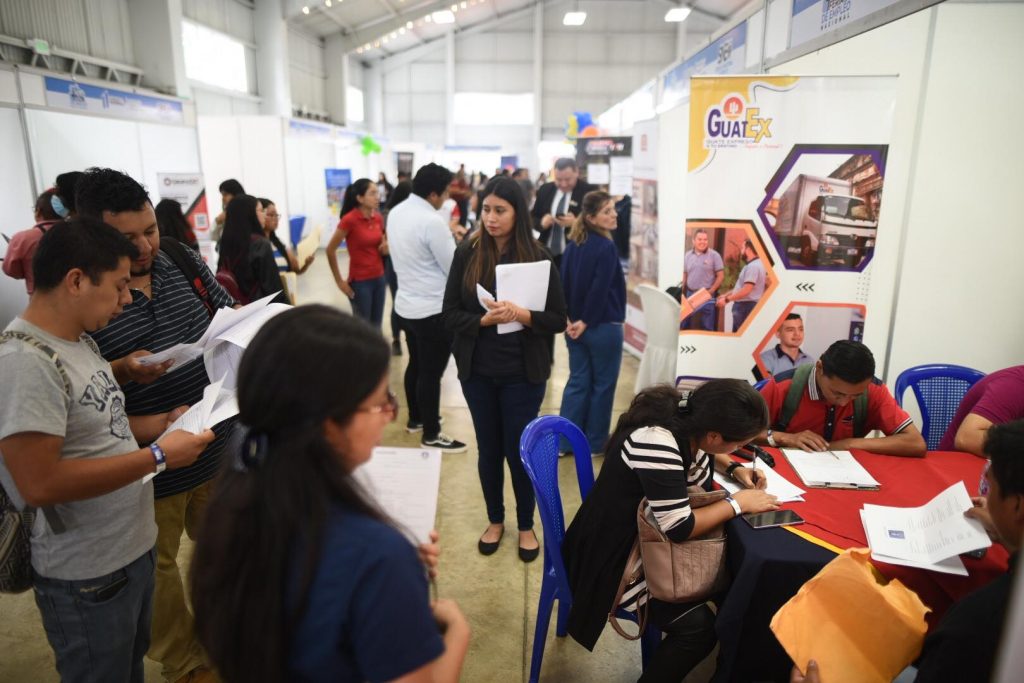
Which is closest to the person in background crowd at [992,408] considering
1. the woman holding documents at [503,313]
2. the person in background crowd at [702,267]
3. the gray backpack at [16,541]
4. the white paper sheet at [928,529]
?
the white paper sheet at [928,529]

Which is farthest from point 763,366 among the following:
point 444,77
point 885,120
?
point 444,77

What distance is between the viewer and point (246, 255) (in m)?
3.23

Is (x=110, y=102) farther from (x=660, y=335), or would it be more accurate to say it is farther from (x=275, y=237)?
(x=660, y=335)

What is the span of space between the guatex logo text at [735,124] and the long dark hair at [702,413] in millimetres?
1794

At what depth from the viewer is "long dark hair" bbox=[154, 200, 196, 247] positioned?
2.80 metres

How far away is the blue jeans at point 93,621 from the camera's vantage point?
1298 mm

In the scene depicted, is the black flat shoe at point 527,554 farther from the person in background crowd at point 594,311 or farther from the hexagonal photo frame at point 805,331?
the hexagonal photo frame at point 805,331

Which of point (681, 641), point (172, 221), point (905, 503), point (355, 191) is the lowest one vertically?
point (681, 641)

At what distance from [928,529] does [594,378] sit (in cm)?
204

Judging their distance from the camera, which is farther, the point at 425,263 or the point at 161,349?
the point at 425,263

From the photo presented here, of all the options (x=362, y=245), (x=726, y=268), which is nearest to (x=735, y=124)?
(x=726, y=268)

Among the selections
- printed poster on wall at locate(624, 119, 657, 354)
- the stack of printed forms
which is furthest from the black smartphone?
printed poster on wall at locate(624, 119, 657, 354)

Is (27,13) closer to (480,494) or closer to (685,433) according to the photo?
(480,494)

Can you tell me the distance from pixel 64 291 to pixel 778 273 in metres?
2.99
